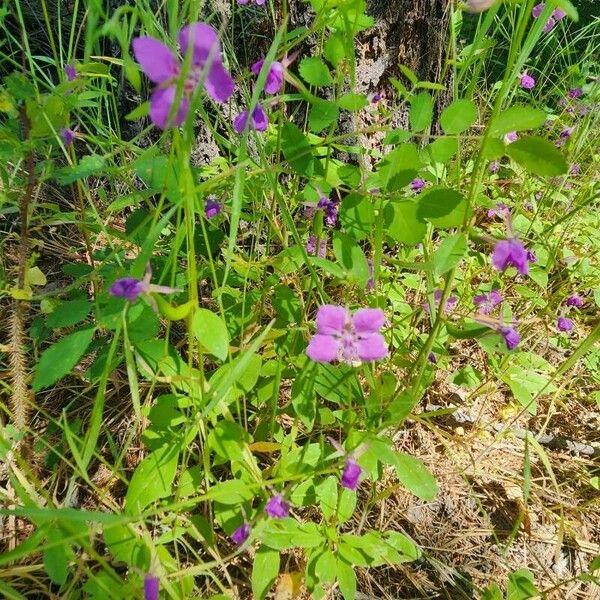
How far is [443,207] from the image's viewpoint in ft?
2.99

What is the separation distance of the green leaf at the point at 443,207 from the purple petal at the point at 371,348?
234mm

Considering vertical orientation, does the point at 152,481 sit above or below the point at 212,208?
below

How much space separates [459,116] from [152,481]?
0.85 m

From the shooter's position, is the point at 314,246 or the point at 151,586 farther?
the point at 314,246

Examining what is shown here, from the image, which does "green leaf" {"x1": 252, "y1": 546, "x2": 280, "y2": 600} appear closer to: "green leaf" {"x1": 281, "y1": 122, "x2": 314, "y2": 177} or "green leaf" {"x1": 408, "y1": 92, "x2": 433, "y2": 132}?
"green leaf" {"x1": 281, "y1": 122, "x2": 314, "y2": 177}

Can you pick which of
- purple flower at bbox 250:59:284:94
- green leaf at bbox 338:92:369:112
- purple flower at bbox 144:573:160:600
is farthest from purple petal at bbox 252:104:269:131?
purple flower at bbox 144:573:160:600

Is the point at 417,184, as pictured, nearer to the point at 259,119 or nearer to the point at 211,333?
the point at 259,119

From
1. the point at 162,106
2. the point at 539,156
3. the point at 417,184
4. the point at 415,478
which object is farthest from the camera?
the point at 417,184

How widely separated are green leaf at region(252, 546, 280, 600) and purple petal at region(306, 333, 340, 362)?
383mm

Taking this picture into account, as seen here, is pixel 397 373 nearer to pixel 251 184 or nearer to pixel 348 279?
pixel 348 279

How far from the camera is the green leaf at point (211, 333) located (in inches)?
31.3

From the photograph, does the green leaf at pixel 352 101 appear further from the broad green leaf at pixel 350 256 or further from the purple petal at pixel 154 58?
the purple petal at pixel 154 58

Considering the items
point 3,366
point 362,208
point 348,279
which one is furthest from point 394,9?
point 3,366

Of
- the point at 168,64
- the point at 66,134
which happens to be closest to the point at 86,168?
the point at 66,134
